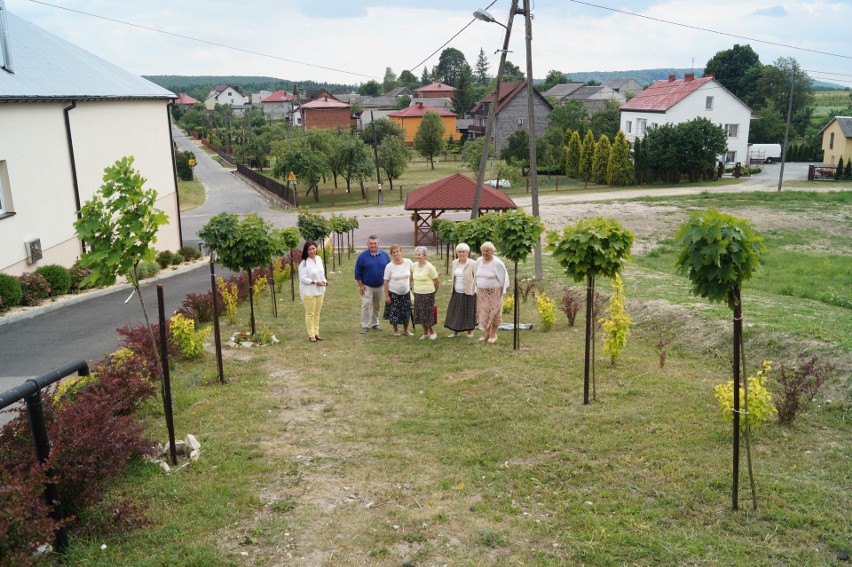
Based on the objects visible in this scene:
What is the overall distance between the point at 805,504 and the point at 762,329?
4860mm

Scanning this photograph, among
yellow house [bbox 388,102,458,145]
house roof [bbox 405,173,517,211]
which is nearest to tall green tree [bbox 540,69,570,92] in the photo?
yellow house [bbox 388,102,458,145]

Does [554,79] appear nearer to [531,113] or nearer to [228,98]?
[228,98]

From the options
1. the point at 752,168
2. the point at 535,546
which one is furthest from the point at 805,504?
the point at 752,168

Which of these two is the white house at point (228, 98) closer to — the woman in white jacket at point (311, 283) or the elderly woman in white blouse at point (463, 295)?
the woman in white jacket at point (311, 283)

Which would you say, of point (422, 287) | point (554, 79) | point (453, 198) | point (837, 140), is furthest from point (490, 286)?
point (554, 79)

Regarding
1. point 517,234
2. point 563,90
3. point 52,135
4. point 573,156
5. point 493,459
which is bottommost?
point 493,459

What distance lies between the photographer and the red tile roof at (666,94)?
2212 inches

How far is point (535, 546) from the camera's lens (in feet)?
17.0

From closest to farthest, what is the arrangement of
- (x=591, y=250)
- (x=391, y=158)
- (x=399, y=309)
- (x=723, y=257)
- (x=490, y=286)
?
(x=723, y=257) < (x=591, y=250) < (x=490, y=286) < (x=399, y=309) < (x=391, y=158)

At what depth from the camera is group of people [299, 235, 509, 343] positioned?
1086cm

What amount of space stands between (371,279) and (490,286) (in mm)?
2340

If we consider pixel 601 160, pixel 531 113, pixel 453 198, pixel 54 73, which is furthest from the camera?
pixel 601 160

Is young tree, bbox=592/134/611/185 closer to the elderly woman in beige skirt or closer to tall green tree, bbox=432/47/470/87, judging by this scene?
the elderly woman in beige skirt

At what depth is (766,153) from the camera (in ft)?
202
